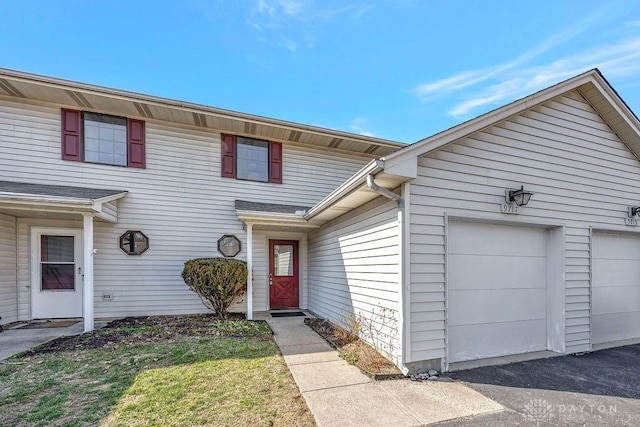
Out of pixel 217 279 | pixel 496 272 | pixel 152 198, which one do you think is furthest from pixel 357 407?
pixel 152 198

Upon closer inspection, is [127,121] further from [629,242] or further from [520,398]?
[629,242]

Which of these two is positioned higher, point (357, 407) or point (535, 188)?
point (535, 188)

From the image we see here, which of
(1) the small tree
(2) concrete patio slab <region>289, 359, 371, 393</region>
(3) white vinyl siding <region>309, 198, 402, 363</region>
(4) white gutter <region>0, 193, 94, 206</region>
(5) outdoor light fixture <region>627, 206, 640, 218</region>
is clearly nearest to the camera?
(2) concrete patio slab <region>289, 359, 371, 393</region>

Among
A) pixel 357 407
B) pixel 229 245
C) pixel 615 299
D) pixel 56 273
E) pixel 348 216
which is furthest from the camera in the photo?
pixel 229 245

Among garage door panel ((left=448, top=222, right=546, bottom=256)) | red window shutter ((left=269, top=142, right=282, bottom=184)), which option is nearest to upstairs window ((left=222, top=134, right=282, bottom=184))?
red window shutter ((left=269, top=142, right=282, bottom=184))

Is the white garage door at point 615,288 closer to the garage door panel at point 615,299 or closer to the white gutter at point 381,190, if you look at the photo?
the garage door panel at point 615,299

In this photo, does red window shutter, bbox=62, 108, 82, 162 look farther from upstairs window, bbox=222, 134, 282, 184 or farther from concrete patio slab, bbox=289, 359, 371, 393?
concrete patio slab, bbox=289, 359, 371, 393

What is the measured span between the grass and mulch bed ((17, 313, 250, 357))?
124mm

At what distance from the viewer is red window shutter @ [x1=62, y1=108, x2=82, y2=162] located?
691 centimetres

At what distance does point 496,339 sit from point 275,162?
259 inches

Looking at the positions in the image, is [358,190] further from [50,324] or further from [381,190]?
[50,324]

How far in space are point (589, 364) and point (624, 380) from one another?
1.87 feet

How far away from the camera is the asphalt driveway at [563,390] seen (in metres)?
2.86

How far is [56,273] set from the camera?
706 centimetres
